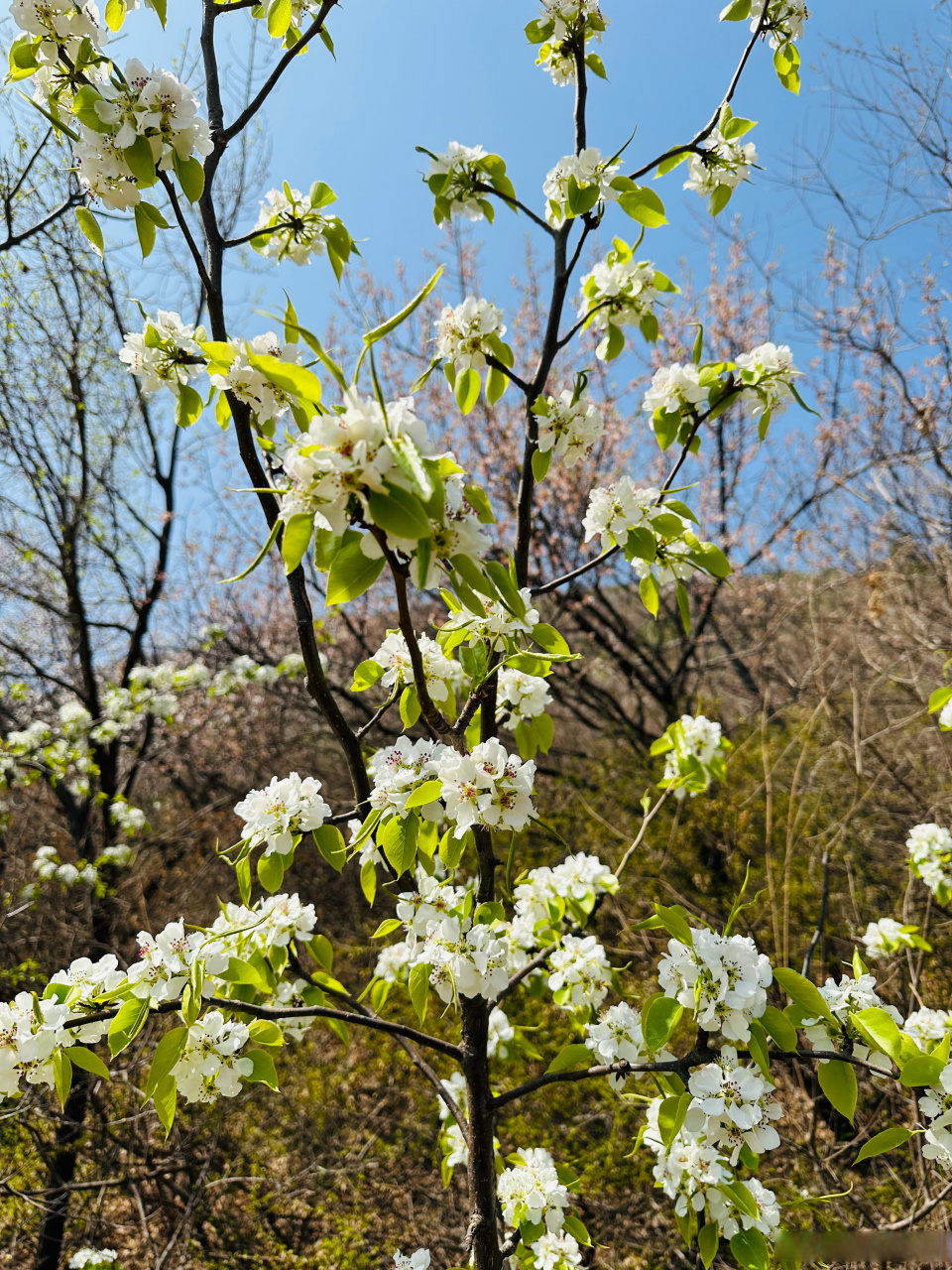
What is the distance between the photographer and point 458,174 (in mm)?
1544

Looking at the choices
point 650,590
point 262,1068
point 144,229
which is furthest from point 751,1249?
point 144,229

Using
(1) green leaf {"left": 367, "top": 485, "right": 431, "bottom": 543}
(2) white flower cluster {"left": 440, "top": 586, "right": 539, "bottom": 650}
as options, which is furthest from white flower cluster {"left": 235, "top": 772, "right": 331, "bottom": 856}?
(1) green leaf {"left": 367, "top": 485, "right": 431, "bottom": 543}

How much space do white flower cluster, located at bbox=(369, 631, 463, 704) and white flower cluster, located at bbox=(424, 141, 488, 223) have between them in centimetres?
106

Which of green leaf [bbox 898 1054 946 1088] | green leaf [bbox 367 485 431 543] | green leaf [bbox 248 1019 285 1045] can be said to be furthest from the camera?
green leaf [bbox 248 1019 285 1045]

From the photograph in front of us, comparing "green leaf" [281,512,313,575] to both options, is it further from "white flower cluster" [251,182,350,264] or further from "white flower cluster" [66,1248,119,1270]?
"white flower cluster" [66,1248,119,1270]

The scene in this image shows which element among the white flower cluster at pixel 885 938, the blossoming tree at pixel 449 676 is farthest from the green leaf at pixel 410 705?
the white flower cluster at pixel 885 938

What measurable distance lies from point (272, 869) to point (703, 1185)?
3.52 feet

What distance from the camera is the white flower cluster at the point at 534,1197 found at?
151 centimetres

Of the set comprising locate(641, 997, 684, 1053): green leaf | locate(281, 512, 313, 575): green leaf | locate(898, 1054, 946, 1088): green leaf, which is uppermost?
locate(281, 512, 313, 575): green leaf

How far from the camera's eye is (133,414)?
19.9ft

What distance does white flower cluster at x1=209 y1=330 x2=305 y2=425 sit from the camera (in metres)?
1.10

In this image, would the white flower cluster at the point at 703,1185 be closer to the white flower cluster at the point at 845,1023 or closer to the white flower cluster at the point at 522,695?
the white flower cluster at the point at 845,1023

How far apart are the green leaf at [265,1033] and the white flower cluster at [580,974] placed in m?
0.78

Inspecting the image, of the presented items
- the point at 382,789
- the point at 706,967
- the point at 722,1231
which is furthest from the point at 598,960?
the point at 382,789
